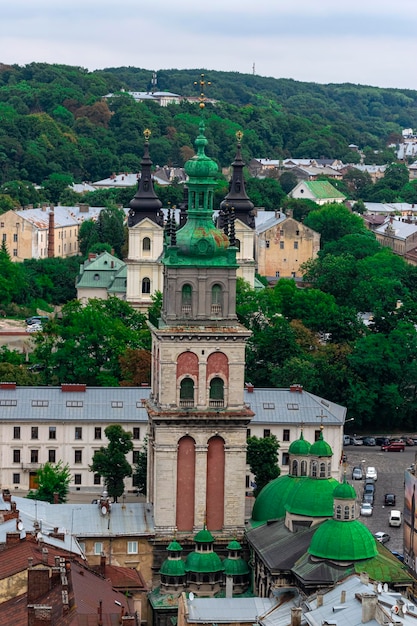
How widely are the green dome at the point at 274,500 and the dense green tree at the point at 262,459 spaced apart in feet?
→ 34.7

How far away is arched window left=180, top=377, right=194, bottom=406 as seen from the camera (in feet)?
237

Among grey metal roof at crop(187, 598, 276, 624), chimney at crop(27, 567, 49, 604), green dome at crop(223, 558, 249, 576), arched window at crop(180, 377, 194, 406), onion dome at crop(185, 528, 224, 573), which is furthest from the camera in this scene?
arched window at crop(180, 377, 194, 406)

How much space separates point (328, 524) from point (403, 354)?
147 feet

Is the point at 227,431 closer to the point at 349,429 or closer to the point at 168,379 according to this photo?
the point at 168,379

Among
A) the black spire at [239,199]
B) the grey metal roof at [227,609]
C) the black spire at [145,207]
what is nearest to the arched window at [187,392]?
the grey metal roof at [227,609]

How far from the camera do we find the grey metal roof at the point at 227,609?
2525 inches

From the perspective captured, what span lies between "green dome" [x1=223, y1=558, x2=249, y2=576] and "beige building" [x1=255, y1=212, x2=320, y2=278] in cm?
8532

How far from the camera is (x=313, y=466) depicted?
72.5 meters

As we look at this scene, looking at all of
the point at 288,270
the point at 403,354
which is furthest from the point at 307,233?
the point at 403,354

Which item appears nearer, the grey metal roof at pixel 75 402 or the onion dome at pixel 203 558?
the onion dome at pixel 203 558

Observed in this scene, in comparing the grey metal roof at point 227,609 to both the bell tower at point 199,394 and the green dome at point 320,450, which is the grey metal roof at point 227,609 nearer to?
the bell tower at point 199,394

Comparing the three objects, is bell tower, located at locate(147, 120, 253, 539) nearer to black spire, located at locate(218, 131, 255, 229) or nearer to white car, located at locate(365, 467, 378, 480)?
white car, located at locate(365, 467, 378, 480)

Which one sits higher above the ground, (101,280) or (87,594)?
(101,280)

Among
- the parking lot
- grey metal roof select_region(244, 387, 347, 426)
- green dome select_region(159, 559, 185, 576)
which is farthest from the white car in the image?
green dome select_region(159, 559, 185, 576)
